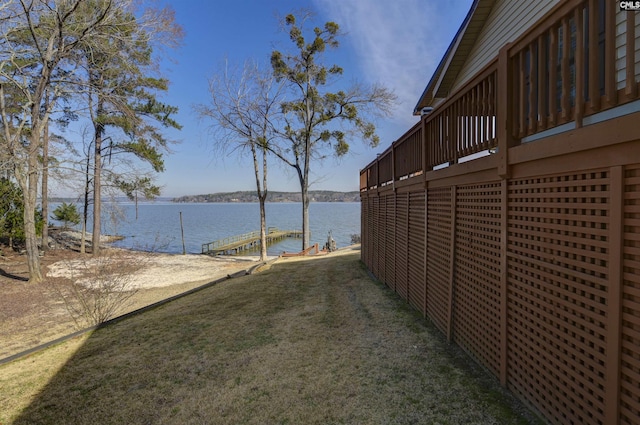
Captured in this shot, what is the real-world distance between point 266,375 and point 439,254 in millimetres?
2436

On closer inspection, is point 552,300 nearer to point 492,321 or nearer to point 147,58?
point 492,321

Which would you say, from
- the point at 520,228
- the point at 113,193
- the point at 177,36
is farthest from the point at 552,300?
the point at 113,193

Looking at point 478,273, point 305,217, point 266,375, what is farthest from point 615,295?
point 305,217

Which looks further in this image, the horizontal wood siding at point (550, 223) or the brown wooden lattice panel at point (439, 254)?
the brown wooden lattice panel at point (439, 254)

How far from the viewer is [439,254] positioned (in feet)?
13.4

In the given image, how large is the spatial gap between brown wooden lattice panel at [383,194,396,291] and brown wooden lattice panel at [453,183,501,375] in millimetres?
2707

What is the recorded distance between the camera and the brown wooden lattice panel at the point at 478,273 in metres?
2.85

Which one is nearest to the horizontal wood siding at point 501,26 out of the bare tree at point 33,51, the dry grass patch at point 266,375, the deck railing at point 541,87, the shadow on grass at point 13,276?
the deck railing at point 541,87

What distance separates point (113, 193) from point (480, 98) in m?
13.8

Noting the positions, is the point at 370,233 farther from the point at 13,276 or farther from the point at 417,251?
the point at 13,276

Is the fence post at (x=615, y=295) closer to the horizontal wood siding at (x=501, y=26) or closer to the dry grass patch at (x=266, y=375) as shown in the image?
the dry grass patch at (x=266, y=375)

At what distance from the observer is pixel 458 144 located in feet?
11.7

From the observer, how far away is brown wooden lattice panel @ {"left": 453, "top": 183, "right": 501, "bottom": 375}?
2.85 m

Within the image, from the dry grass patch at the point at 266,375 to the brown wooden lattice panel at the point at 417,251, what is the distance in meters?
0.27
